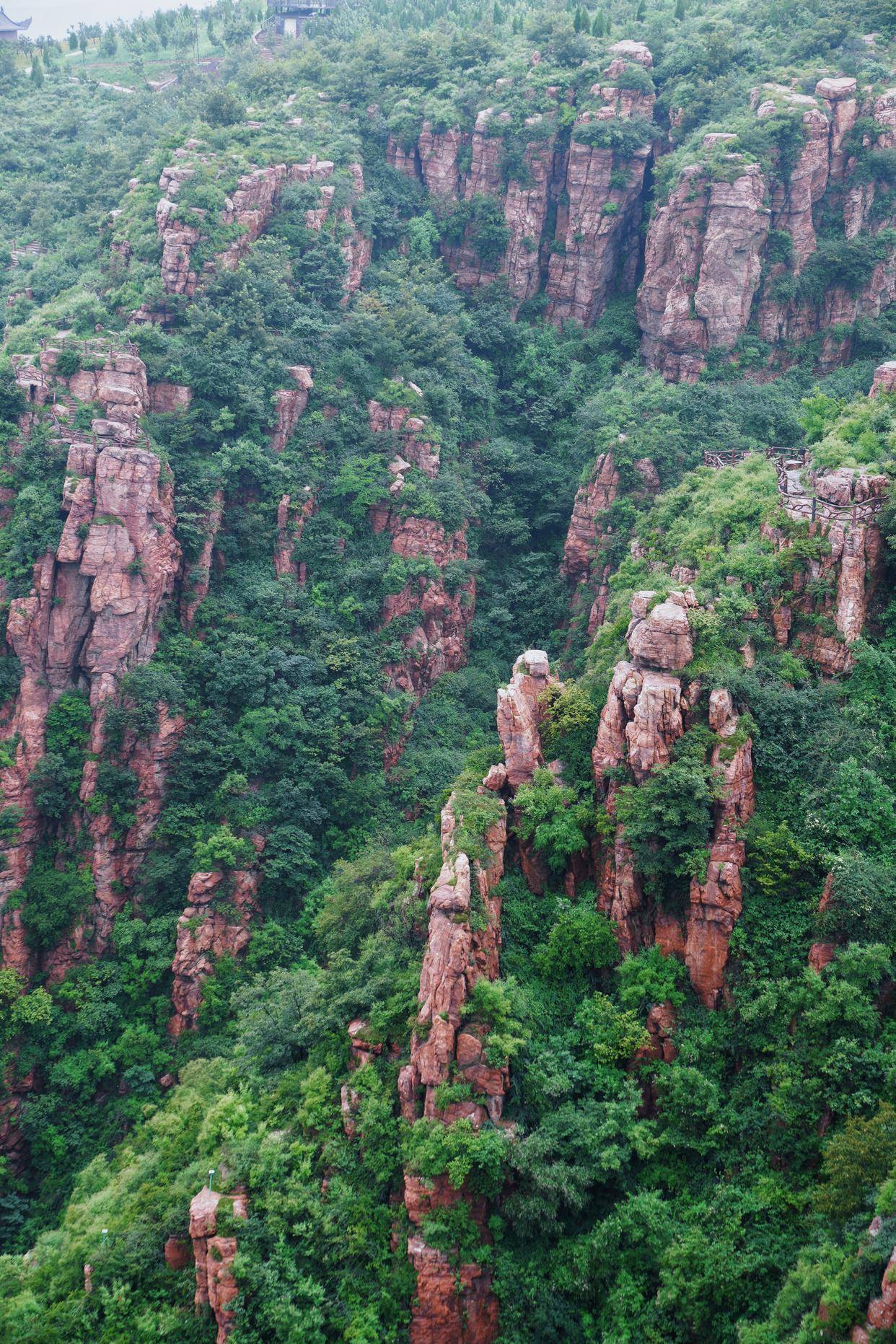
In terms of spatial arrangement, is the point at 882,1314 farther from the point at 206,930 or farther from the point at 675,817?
the point at 206,930

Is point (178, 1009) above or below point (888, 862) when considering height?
below

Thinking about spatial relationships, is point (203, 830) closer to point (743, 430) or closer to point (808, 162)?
point (743, 430)

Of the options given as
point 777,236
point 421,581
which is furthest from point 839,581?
point 777,236

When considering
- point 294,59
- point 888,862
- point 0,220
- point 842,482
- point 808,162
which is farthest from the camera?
point 294,59

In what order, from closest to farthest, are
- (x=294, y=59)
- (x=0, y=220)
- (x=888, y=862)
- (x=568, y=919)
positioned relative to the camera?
(x=888, y=862) → (x=568, y=919) → (x=0, y=220) → (x=294, y=59)

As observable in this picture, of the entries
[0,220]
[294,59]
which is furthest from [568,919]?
[294,59]
